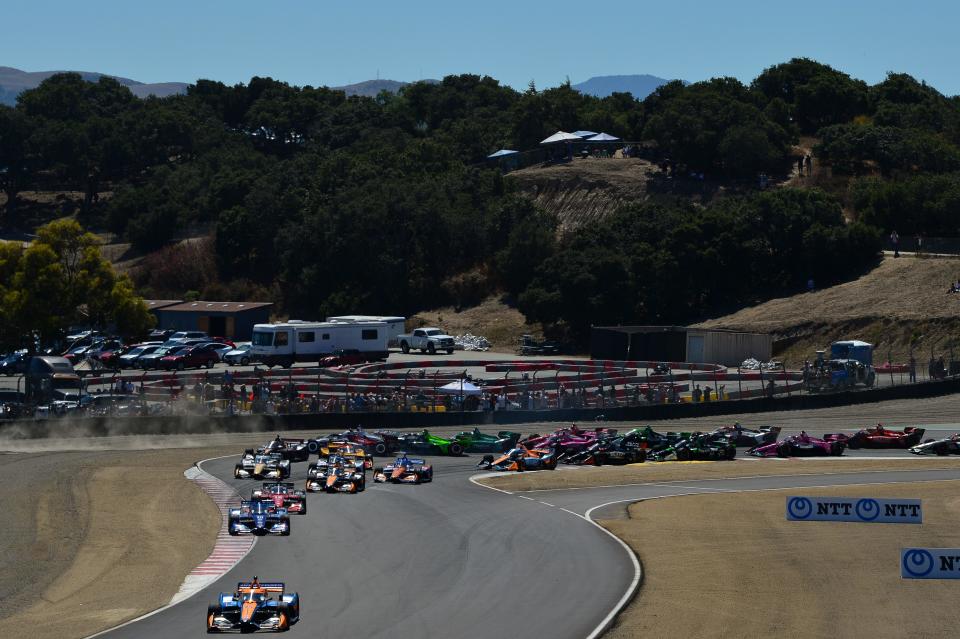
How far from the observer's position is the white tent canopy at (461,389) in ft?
182

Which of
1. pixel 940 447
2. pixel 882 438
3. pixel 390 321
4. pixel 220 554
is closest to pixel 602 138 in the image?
pixel 390 321

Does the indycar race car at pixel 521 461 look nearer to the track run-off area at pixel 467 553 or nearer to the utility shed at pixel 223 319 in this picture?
the track run-off area at pixel 467 553

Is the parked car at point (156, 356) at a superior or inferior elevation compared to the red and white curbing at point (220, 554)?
superior

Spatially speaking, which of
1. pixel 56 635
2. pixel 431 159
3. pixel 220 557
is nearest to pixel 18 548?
pixel 220 557

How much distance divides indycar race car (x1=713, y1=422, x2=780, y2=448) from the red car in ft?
125

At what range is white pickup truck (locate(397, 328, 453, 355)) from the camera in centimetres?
8475

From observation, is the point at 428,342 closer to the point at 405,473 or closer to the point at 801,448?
the point at 801,448

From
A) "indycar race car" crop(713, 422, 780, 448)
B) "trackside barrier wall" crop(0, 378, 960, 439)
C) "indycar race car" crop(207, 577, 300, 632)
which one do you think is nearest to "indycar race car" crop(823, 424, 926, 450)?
"indycar race car" crop(713, 422, 780, 448)

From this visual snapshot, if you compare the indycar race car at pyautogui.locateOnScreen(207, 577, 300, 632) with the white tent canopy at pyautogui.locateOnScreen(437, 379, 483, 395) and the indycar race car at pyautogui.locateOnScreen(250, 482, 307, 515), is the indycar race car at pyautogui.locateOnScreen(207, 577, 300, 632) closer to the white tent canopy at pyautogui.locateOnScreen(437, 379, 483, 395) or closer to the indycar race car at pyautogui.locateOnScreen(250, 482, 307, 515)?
the indycar race car at pyautogui.locateOnScreen(250, 482, 307, 515)

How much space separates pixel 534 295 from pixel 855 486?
52.9 m

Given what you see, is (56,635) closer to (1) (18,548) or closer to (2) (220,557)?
(2) (220,557)

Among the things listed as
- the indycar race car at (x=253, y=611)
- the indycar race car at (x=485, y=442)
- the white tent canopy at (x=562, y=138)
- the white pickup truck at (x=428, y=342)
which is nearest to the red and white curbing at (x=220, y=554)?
the indycar race car at (x=253, y=611)

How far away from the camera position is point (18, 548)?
96.8 feet

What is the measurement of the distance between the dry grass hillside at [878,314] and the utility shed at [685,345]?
108 inches
